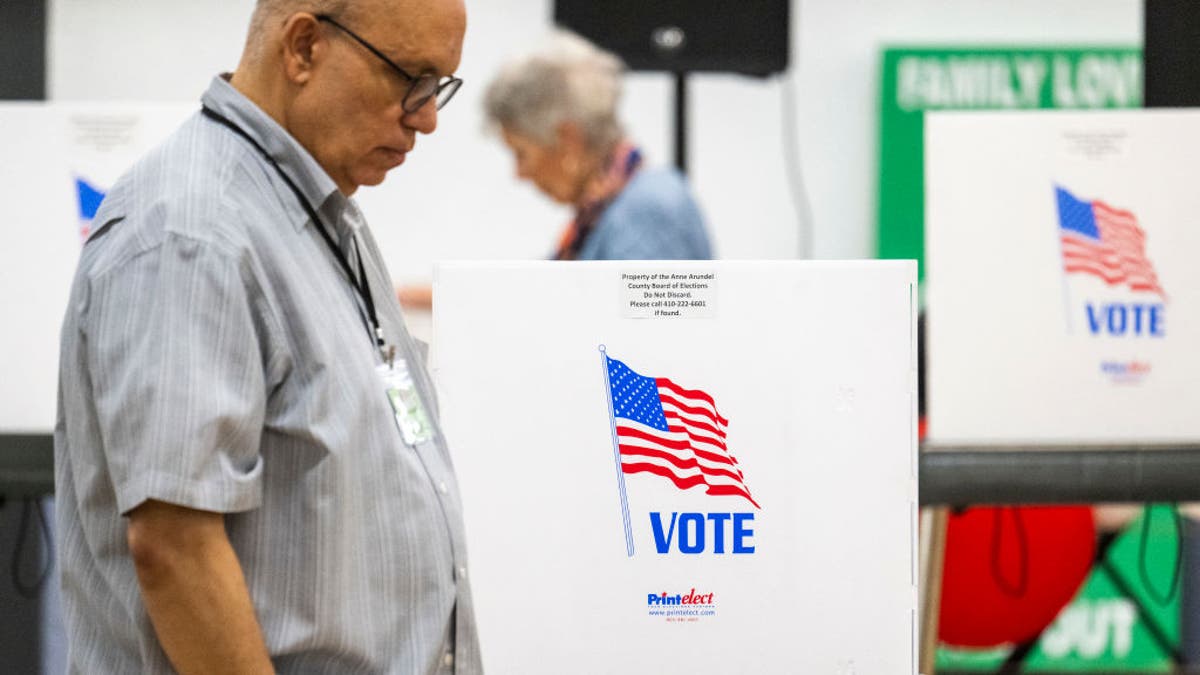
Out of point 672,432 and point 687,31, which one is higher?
point 687,31

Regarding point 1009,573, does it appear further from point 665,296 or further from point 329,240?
point 329,240

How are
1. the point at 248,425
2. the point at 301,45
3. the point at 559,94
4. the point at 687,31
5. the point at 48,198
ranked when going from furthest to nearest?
the point at 687,31 < the point at 559,94 < the point at 48,198 < the point at 301,45 < the point at 248,425

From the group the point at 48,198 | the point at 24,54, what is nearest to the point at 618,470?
the point at 48,198

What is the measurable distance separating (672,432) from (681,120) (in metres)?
2.89

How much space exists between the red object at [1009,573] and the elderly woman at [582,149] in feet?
2.42

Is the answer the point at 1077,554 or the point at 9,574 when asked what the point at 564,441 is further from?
the point at 1077,554

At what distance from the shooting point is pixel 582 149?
2.68 m

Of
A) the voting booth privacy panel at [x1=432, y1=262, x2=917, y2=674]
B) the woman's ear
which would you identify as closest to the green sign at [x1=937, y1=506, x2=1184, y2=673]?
the woman's ear

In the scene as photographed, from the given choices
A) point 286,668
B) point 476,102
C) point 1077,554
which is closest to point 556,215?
point 476,102

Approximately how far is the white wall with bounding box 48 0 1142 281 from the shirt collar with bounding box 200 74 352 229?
122 inches

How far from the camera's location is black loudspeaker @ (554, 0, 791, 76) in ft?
12.2

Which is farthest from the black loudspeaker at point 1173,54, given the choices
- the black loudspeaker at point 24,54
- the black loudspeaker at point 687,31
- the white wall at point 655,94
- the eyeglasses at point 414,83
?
the white wall at point 655,94

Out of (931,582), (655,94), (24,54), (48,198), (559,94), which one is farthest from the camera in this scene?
(655,94)

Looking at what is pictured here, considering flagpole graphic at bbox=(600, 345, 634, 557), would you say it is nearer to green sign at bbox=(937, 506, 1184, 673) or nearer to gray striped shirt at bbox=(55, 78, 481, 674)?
gray striped shirt at bbox=(55, 78, 481, 674)
